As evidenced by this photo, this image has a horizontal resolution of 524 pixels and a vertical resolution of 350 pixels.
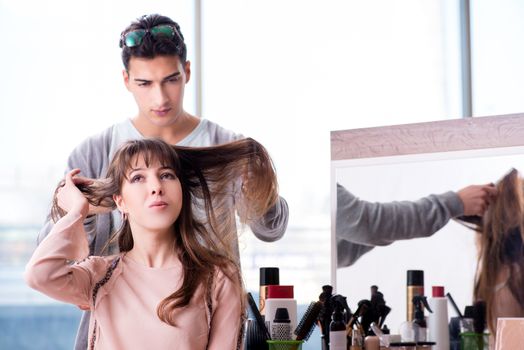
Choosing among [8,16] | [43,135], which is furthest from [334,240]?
[8,16]

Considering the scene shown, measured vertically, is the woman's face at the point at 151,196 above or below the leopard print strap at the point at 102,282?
above

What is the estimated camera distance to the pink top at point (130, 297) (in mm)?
1781

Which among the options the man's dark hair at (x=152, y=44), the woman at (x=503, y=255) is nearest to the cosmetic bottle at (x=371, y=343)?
the woman at (x=503, y=255)

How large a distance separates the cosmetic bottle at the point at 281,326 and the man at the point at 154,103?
299 mm

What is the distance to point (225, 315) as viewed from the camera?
1.81m

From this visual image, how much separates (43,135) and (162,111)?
1.79 ft

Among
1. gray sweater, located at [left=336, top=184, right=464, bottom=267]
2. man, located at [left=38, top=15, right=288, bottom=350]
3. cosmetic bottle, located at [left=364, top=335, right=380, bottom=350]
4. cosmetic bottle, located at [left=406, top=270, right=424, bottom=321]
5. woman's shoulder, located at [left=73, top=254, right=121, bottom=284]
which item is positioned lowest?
cosmetic bottle, located at [left=364, top=335, right=380, bottom=350]

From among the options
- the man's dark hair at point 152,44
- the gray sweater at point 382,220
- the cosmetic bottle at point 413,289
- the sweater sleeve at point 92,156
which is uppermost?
the man's dark hair at point 152,44

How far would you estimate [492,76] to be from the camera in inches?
100.0

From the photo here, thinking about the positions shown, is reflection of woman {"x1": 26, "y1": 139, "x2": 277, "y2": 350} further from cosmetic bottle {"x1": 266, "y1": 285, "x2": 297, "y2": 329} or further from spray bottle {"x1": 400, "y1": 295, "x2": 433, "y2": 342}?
spray bottle {"x1": 400, "y1": 295, "x2": 433, "y2": 342}

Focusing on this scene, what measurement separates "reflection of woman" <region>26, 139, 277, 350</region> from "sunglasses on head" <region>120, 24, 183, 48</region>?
38cm

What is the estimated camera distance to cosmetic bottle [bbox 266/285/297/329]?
83.7 inches

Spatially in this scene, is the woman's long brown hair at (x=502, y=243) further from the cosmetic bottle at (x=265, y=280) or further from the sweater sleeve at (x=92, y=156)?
the sweater sleeve at (x=92, y=156)

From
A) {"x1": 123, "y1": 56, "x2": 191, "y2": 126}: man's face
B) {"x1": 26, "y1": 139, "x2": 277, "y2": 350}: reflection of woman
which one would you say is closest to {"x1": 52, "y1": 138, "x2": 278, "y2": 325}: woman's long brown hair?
{"x1": 26, "y1": 139, "x2": 277, "y2": 350}: reflection of woman
